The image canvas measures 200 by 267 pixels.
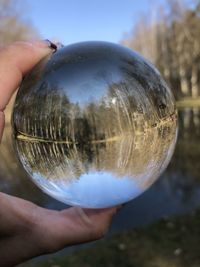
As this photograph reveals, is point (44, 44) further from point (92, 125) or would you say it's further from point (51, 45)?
point (92, 125)

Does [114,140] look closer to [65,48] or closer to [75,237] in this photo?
[65,48]

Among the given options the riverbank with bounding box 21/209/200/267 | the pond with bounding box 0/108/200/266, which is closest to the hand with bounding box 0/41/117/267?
the riverbank with bounding box 21/209/200/267

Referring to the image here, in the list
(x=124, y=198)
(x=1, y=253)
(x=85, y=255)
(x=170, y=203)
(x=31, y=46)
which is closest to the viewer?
(x=124, y=198)

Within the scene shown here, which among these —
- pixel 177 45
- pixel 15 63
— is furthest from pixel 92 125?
pixel 177 45

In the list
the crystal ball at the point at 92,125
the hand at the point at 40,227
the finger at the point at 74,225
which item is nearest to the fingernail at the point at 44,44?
the hand at the point at 40,227

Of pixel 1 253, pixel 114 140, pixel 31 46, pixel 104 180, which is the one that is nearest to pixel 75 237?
pixel 1 253

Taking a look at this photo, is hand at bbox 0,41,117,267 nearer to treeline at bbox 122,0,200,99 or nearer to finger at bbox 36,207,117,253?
finger at bbox 36,207,117,253
